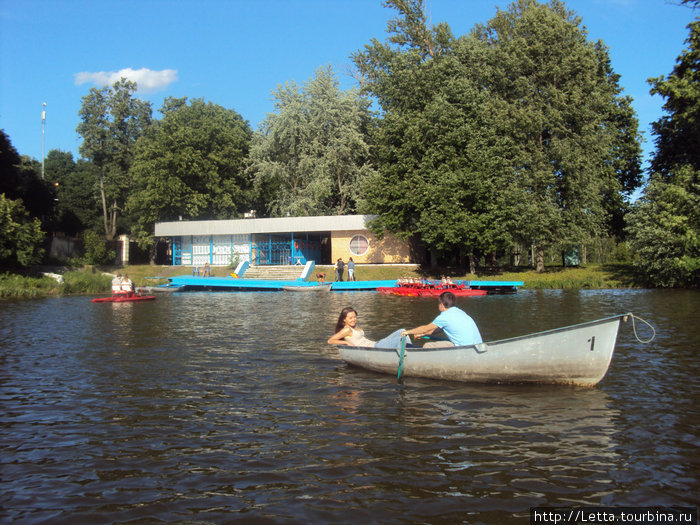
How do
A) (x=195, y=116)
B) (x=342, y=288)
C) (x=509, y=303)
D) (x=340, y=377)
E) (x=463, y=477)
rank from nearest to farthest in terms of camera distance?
(x=463, y=477), (x=340, y=377), (x=509, y=303), (x=342, y=288), (x=195, y=116)

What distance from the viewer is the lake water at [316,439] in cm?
533

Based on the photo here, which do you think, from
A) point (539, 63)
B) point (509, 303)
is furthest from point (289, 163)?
point (509, 303)

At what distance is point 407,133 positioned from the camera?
140ft

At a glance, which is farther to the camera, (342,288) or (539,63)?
(539,63)

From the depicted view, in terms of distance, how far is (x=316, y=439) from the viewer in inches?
281

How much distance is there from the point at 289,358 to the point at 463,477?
7.27m

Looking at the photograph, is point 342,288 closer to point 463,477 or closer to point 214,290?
point 214,290

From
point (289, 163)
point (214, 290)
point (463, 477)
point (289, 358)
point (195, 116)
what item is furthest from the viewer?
point (195, 116)

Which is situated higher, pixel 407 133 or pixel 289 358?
pixel 407 133

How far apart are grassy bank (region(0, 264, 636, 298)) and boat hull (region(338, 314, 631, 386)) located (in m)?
30.1

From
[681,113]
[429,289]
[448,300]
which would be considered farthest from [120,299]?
[681,113]

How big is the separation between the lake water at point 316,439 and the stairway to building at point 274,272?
98.3ft

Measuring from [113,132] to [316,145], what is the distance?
2396 centimetres

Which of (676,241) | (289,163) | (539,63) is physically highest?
(539,63)
